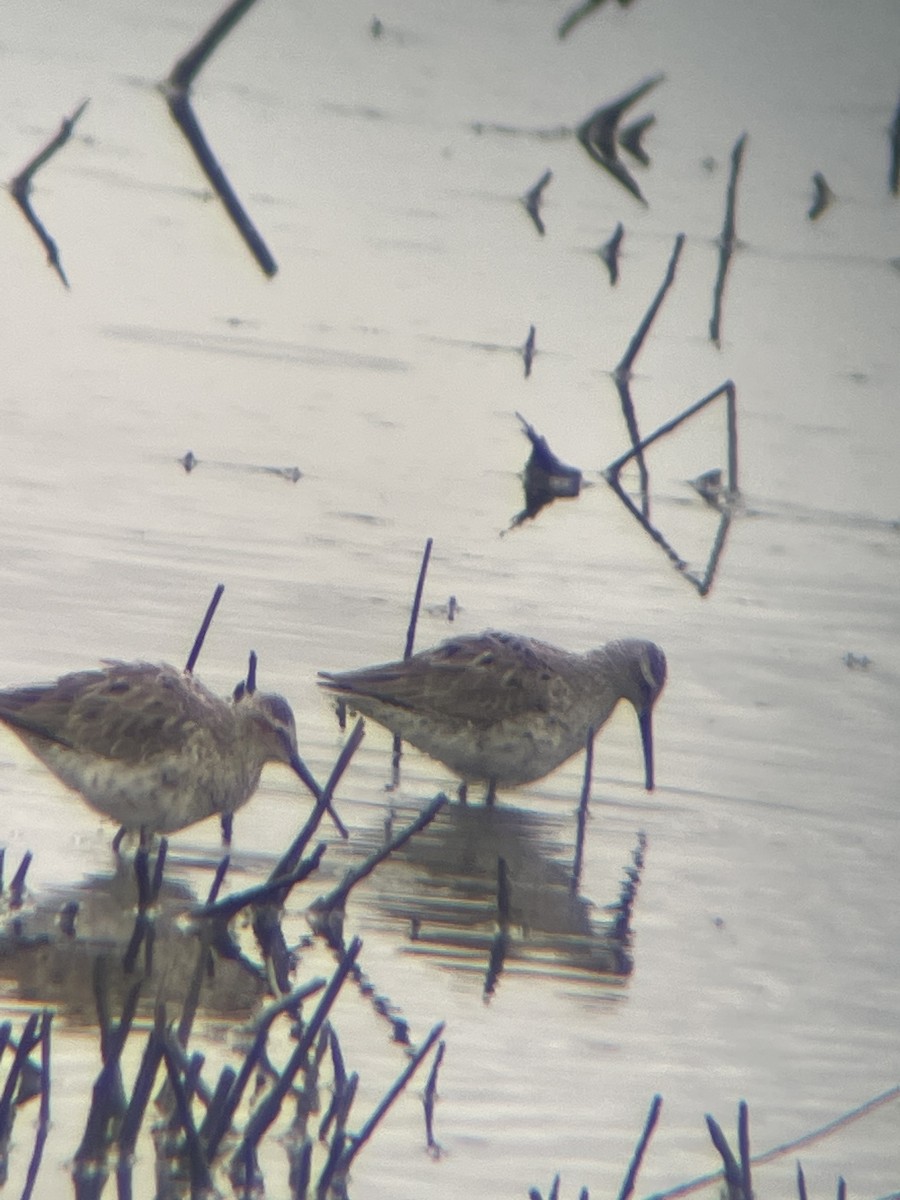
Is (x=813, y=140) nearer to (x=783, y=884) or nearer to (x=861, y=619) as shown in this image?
(x=861, y=619)

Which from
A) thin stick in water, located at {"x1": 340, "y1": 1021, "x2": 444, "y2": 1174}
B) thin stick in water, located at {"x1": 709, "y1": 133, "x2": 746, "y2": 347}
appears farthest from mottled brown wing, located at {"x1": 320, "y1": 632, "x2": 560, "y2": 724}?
→ thin stick in water, located at {"x1": 709, "y1": 133, "x2": 746, "y2": 347}

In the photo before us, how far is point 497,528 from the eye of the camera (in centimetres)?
1084


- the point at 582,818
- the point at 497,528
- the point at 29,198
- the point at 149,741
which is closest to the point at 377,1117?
the point at 149,741

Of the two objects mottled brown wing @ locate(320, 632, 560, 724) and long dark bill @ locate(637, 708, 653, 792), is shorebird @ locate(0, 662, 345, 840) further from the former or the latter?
long dark bill @ locate(637, 708, 653, 792)

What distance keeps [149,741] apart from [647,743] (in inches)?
71.5

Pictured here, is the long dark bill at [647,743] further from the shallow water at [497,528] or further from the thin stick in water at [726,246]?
the thin stick in water at [726,246]

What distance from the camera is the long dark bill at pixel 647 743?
7.91 m

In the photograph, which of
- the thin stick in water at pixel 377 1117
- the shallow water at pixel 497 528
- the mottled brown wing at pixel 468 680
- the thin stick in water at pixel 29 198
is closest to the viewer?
the thin stick in water at pixel 377 1117

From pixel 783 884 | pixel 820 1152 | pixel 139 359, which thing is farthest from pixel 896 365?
pixel 820 1152

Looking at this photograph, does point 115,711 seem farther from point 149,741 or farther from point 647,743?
point 647,743

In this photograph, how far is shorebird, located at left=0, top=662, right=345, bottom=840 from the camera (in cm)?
693

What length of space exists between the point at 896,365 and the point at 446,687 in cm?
752

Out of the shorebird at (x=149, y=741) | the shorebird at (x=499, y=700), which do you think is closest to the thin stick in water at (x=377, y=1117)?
the shorebird at (x=149, y=741)

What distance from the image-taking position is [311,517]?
10.6 m
